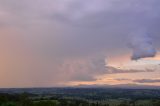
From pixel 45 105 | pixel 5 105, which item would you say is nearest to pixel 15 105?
pixel 5 105

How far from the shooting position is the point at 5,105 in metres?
176

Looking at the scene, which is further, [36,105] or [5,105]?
[36,105]

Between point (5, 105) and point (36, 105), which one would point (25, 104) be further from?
point (5, 105)

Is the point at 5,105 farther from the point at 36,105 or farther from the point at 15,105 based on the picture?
the point at 36,105

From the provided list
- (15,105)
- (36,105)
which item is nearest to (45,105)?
(36,105)

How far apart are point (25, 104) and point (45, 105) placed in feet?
42.1

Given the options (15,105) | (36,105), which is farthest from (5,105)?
(36,105)

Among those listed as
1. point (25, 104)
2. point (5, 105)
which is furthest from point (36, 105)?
point (5, 105)

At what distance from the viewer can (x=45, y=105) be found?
198750 mm

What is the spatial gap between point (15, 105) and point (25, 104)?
9870 millimetres

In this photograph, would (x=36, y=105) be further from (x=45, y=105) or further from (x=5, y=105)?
(x=5, y=105)

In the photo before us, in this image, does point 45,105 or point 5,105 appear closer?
point 5,105

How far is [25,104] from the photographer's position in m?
193

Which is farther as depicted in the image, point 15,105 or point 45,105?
point 45,105
